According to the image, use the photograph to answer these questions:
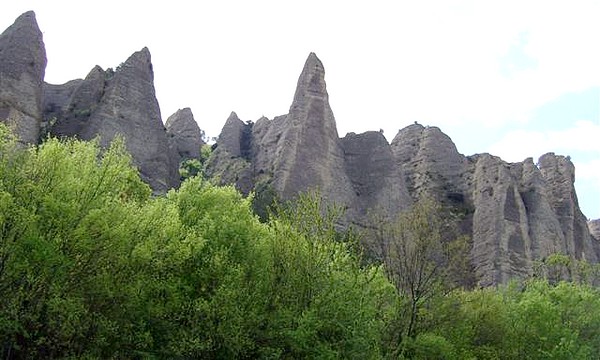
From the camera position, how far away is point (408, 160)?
7531cm

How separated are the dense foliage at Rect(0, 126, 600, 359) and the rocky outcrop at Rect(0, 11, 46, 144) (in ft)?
71.3

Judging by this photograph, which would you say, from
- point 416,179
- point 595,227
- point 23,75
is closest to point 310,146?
point 416,179

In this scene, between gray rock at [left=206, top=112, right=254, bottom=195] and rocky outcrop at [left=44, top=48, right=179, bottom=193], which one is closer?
rocky outcrop at [left=44, top=48, right=179, bottom=193]

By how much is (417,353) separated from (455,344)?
3.09 meters

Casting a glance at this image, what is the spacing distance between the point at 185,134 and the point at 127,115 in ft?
67.5

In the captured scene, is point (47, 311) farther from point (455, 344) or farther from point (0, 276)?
point (455, 344)

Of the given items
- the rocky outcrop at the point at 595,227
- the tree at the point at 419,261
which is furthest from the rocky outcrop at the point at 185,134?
the rocky outcrop at the point at 595,227

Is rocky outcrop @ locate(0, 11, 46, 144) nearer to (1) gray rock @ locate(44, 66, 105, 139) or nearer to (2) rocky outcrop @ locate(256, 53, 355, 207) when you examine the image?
(1) gray rock @ locate(44, 66, 105, 139)

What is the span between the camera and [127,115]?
53656 millimetres

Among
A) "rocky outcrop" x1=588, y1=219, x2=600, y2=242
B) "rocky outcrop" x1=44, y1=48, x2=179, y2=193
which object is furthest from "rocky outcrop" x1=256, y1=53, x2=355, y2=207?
"rocky outcrop" x1=588, y1=219, x2=600, y2=242

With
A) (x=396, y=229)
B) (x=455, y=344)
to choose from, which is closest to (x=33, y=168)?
(x=396, y=229)

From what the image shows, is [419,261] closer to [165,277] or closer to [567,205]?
[165,277]

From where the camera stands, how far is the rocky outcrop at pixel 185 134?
72.3m

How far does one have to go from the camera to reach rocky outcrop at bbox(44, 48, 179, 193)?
52.0 metres
